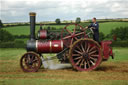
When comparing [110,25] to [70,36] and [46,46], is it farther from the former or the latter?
[46,46]

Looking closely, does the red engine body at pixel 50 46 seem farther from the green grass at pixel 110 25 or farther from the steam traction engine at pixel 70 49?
the green grass at pixel 110 25

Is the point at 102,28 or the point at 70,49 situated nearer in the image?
the point at 70,49

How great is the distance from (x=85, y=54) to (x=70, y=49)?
716mm

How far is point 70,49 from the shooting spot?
8953 mm

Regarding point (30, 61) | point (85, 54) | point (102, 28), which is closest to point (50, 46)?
point (30, 61)

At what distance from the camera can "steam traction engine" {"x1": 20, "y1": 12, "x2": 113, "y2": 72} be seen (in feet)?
29.7

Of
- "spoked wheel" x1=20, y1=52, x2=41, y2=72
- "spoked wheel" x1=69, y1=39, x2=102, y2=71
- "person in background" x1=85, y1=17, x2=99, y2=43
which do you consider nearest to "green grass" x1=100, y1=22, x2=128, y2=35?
"person in background" x1=85, y1=17, x2=99, y2=43

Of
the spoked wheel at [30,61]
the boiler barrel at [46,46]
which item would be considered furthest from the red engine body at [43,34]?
the spoked wheel at [30,61]

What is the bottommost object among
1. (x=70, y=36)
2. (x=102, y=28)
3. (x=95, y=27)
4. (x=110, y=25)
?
(x=102, y=28)

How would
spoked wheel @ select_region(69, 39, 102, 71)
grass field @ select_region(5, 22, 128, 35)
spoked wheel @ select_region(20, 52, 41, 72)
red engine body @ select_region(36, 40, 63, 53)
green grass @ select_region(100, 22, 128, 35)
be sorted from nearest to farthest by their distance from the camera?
spoked wheel @ select_region(69, 39, 102, 71), spoked wheel @ select_region(20, 52, 41, 72), red engine body @ select_region(36, 40, 63, 53), grass field @ select_region(5, 22, 128, 35), green grass @ select_region(100, 22, 128, 35)

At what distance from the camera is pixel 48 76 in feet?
26.9

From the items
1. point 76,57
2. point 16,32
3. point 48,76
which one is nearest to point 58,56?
point 76,57

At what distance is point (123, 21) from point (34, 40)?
94.4 ft

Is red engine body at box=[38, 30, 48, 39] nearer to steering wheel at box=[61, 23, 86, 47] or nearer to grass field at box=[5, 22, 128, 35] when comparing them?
steering wheel at box=[61, 23, 86, 47]
